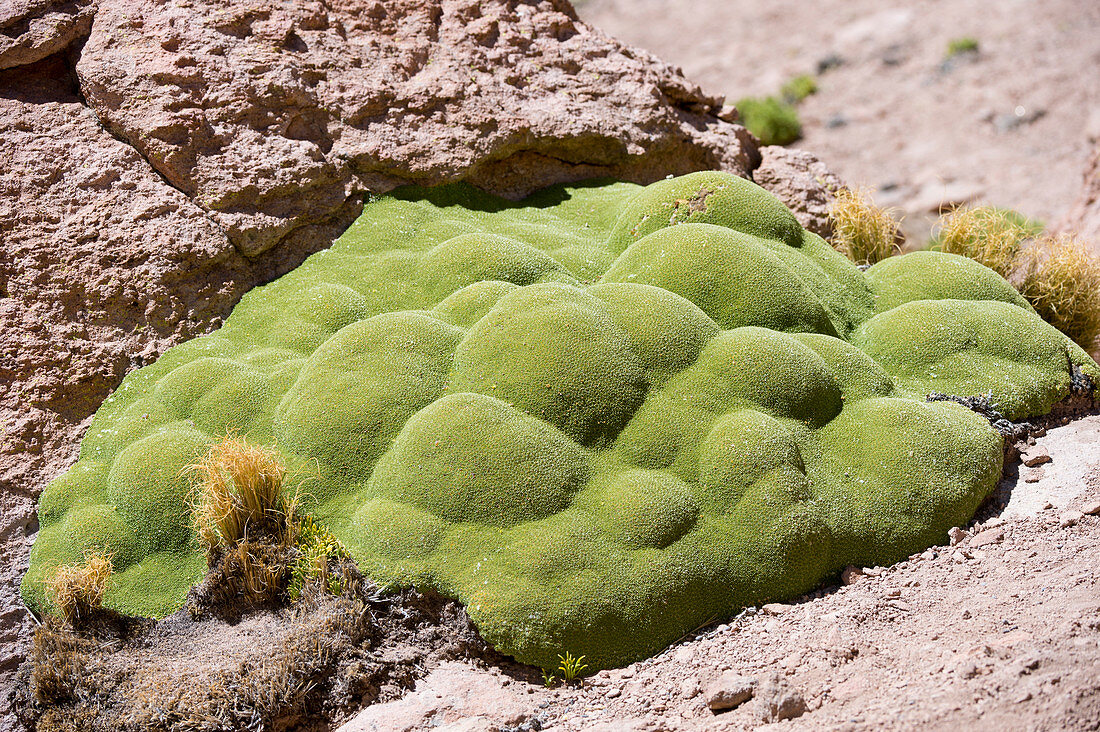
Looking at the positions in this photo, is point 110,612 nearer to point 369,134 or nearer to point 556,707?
point 556,707

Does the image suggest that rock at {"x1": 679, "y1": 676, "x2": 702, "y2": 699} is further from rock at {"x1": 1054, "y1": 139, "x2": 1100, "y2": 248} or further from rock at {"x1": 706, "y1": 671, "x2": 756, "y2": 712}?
rock at {"x1": 1054, "y1": 139, "x2": 1100, "y2": 248}

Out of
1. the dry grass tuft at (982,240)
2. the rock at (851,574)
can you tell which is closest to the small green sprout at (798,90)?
the dry grass tuft at (982,240)

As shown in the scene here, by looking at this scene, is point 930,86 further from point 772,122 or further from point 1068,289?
point 1068,289

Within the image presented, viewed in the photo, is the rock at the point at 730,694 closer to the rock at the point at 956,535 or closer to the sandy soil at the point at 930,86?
the rock at the point at 956,535

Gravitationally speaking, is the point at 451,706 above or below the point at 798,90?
below

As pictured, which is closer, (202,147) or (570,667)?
(570,667)

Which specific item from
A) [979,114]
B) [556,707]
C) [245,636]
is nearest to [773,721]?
[556,707]

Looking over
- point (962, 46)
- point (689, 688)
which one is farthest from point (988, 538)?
point (962, 46)
